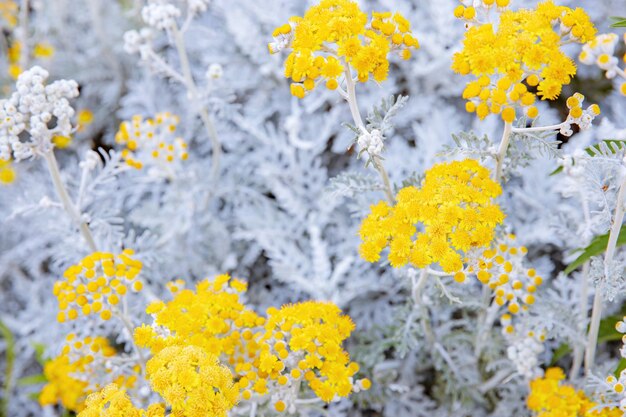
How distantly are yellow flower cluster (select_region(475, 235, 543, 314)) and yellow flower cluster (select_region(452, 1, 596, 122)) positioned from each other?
40cm

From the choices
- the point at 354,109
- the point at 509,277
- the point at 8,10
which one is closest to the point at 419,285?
the point at 509,277

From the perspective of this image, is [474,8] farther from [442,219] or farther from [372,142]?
[442,219]

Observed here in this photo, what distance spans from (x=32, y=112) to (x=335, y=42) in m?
0.93

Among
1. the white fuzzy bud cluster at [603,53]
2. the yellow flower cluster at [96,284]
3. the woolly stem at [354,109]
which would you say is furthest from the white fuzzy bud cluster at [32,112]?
the white fuzzy bud cluster at [603,53]

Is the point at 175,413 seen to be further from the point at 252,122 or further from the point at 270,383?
the point at 252,122

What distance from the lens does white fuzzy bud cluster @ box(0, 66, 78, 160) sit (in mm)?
1770

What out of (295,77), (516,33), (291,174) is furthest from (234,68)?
(516,33)

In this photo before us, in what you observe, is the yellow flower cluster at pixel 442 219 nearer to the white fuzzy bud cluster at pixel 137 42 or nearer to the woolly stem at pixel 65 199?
the woolly stem at pixel 65 199

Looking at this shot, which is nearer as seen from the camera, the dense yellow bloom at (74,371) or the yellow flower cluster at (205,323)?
the yellow flower cluster at (205,323)

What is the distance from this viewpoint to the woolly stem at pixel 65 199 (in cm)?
191

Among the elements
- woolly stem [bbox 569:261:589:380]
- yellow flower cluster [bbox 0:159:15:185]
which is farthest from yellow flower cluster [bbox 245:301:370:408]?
yellow flower cluster [bbox 0:159:15:185]

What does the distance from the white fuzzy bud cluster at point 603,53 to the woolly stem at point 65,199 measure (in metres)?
1.48

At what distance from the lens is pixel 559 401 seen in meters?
1.69

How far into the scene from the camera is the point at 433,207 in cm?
146
